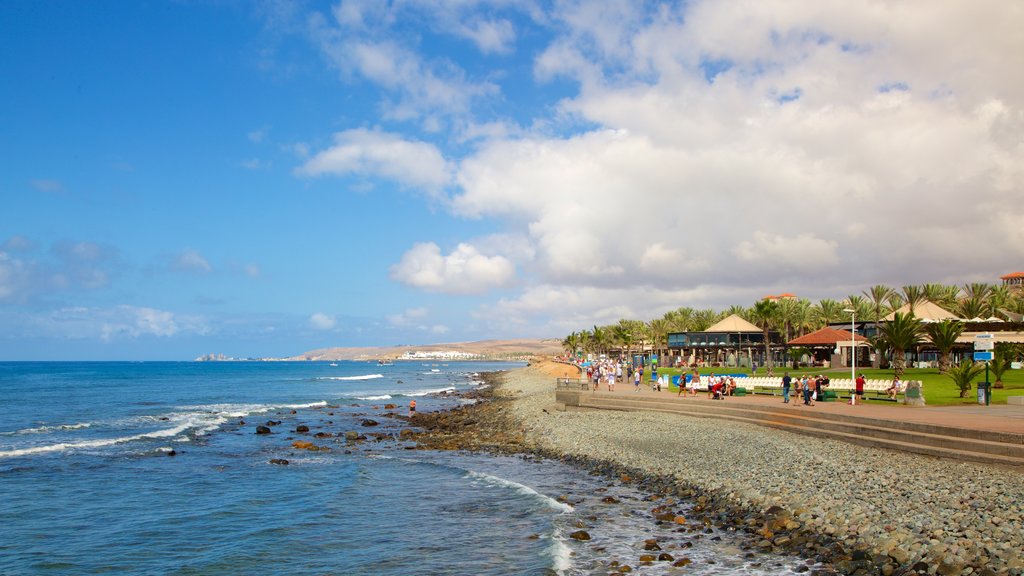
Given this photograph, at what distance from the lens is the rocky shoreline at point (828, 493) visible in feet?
35.8

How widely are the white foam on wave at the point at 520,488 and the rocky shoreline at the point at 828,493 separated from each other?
2.58 meters

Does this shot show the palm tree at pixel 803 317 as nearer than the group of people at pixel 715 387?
No

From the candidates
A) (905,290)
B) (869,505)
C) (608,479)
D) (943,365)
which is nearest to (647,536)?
(869,505)

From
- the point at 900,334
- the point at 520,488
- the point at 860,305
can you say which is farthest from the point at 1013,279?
the point at 520,488

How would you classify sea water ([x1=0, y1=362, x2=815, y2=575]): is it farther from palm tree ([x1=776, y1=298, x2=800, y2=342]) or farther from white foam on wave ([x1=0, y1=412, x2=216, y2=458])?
palm tree ([x1=776, y1=298, x2=800, y2=342])

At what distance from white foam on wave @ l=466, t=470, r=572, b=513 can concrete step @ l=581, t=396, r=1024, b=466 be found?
8553mm

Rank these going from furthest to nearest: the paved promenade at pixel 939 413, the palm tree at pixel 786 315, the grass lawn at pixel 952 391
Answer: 1. the palm tree at pixel 786 315
2. the grass lawn at pixel 952 391
3. the paved promenade at pixel 939 413

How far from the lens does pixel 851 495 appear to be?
46.2 ft

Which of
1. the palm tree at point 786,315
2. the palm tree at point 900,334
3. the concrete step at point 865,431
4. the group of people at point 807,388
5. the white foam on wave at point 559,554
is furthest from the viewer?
the palm tree at point 786,315

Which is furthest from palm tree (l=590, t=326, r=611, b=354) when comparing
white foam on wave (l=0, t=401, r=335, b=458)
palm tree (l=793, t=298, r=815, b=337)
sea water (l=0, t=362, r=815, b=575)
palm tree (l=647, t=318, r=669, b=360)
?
sea water (l=0, t=362, r=815, b=575)

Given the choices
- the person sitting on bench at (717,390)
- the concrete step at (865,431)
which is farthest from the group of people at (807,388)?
the person sitting on bench at (717,390)

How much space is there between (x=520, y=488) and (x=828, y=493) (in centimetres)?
849

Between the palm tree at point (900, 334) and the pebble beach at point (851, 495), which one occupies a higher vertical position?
the palm tree at point (900, 334)

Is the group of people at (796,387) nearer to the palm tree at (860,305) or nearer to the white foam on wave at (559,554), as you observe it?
the white foam on wave at (559,554)
